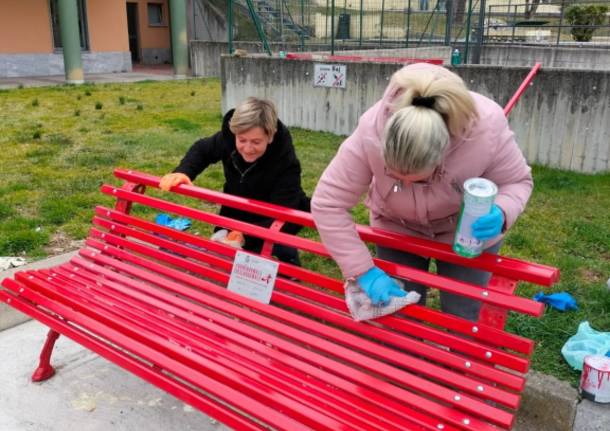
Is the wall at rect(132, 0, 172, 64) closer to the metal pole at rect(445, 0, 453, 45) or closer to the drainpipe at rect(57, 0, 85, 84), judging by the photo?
the drainpipe at rect(57, 0, 85, 84)

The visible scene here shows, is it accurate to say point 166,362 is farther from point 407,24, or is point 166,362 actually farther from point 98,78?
point 98,78

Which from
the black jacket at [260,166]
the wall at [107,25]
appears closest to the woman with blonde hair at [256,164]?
the black jacket at [260,166]

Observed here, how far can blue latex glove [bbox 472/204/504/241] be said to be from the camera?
5.92ft

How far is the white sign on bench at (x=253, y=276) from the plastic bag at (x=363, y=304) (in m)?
0.47

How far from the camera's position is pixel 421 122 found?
1.72 meters

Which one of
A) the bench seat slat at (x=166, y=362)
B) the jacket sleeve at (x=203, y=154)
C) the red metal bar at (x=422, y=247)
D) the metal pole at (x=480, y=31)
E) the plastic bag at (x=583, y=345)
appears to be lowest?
the plastic bag at (x=583, y=345)

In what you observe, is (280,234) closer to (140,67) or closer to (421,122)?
(421,122)

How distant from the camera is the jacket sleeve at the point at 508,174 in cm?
197

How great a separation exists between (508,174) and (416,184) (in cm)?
30

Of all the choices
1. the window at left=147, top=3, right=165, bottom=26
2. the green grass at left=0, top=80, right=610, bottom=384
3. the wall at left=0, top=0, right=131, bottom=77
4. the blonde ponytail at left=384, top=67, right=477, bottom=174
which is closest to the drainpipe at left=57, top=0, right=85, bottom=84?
the wall at left=0, top=0, right=131, bottom=77

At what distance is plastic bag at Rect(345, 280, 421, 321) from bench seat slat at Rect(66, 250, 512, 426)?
16cm

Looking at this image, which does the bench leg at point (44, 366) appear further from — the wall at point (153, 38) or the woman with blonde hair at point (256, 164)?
the wall at point (153, 38)

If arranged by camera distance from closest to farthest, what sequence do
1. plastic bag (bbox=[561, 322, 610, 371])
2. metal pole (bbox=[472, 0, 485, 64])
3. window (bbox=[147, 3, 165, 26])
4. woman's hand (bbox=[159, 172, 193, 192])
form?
plastic bag (bbox=[561, 322, 610, 371]) → woman's hand (bbox=[159, 172, 193, 192]) → metal pole (bbox=[472, 0, 485, 64]) → window (bbox=[147, 3, 165, 26])

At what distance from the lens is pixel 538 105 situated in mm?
6426
